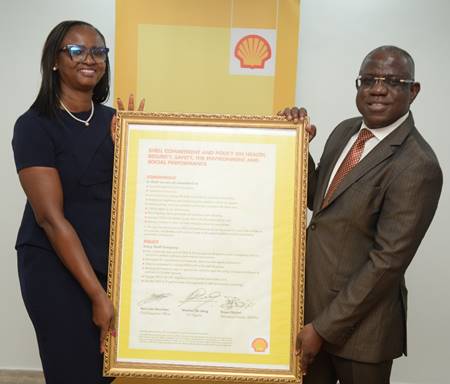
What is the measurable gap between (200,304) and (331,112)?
5.82 ft

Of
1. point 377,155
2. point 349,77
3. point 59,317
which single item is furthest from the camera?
point 349,77

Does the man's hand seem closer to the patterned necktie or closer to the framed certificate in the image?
the framed certificate

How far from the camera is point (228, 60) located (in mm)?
3068

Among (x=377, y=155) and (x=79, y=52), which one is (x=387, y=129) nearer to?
(x=377, y=155)

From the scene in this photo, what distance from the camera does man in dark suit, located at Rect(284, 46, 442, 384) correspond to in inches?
70.2

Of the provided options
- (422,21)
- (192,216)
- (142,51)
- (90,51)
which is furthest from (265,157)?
(422,21)

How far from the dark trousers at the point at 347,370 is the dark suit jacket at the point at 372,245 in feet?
0.17

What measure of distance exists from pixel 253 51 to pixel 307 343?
176cm

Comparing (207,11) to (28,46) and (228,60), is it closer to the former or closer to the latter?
(228,60)

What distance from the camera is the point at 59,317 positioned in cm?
196
